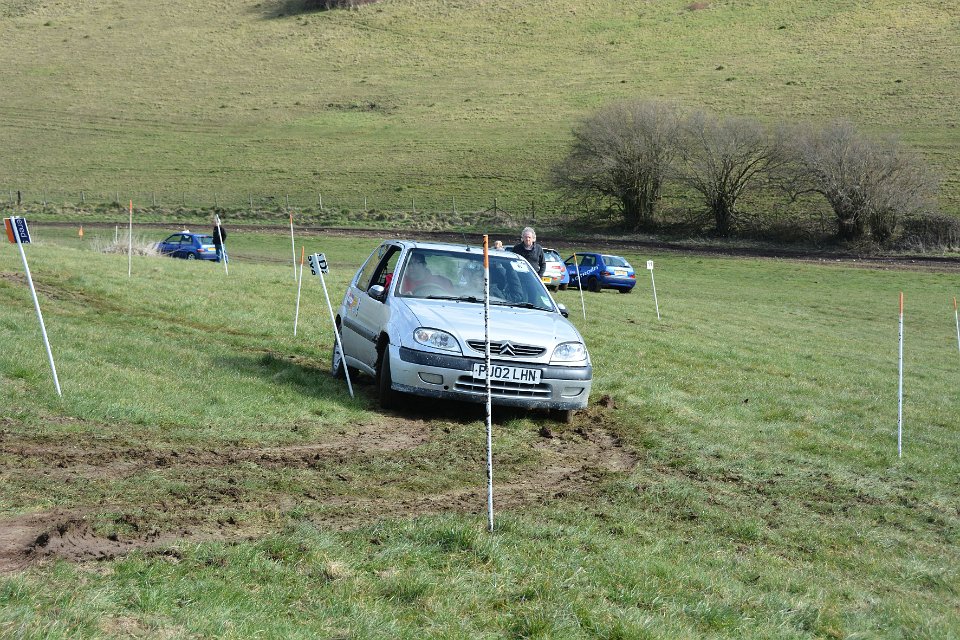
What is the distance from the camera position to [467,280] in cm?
1118

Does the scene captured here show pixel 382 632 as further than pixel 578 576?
No

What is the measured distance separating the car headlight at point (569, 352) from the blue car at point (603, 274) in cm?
2178

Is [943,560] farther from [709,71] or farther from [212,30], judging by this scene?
[212,30]

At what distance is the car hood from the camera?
9.86m

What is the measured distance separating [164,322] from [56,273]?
5569 millimetres

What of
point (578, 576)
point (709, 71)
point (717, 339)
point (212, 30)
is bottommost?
point (717, 339)

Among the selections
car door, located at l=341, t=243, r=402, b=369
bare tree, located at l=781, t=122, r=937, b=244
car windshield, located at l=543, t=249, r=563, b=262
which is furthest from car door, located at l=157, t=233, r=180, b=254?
bare tree, located at l=781, t=122, r=937, b=244

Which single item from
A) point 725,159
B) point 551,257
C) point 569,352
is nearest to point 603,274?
point 551,257

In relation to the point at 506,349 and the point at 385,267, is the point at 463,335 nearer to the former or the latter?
→ the point at 506,349

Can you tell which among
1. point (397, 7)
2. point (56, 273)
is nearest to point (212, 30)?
point (397, 7)

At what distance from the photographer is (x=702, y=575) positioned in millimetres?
5816

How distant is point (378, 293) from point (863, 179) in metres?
45.4

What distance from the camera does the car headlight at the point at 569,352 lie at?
9990 mm

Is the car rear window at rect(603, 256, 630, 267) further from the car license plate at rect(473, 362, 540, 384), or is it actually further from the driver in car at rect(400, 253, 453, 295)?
the car license plate at rect(473, 362, 540, 384)
